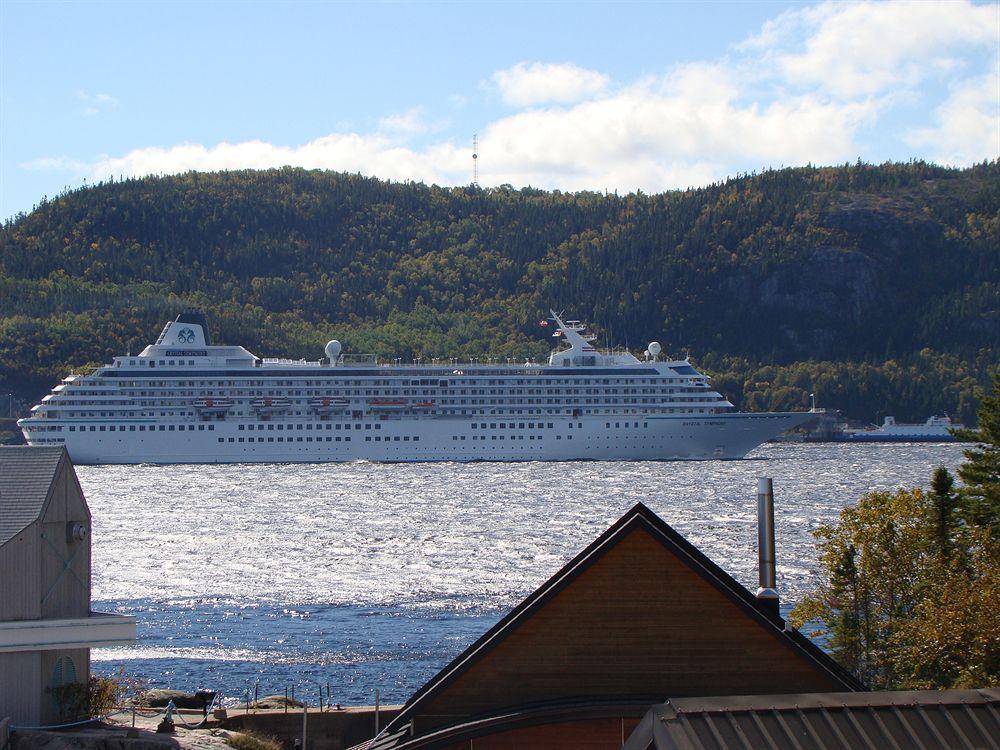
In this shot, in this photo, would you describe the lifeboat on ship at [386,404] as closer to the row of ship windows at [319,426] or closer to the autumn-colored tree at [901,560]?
the row of ship windows at [319,426]

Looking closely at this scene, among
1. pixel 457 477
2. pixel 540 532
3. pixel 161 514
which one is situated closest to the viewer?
pixel 540 532

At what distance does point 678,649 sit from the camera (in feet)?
55.2

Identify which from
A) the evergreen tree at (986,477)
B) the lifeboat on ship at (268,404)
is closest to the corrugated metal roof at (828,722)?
the evergreen tree at (986,477)

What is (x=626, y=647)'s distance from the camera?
16797mm

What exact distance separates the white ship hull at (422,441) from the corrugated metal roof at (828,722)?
101687 mm

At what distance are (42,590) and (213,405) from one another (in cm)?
9787

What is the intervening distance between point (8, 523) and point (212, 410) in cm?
9794

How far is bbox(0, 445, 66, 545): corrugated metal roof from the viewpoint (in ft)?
62.5

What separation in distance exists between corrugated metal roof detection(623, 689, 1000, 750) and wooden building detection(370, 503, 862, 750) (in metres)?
4.49

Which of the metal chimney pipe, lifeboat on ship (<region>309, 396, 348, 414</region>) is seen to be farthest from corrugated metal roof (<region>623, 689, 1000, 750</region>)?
lifeboat on ship (<region>309, 396, 348, 414</region>)

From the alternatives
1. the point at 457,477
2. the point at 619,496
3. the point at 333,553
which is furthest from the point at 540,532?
the point at 457,477

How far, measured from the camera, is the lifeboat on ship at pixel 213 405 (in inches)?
4542

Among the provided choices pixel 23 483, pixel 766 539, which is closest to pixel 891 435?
pixel 766 539

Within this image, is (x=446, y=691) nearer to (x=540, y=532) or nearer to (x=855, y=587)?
(x=855, y=587)
